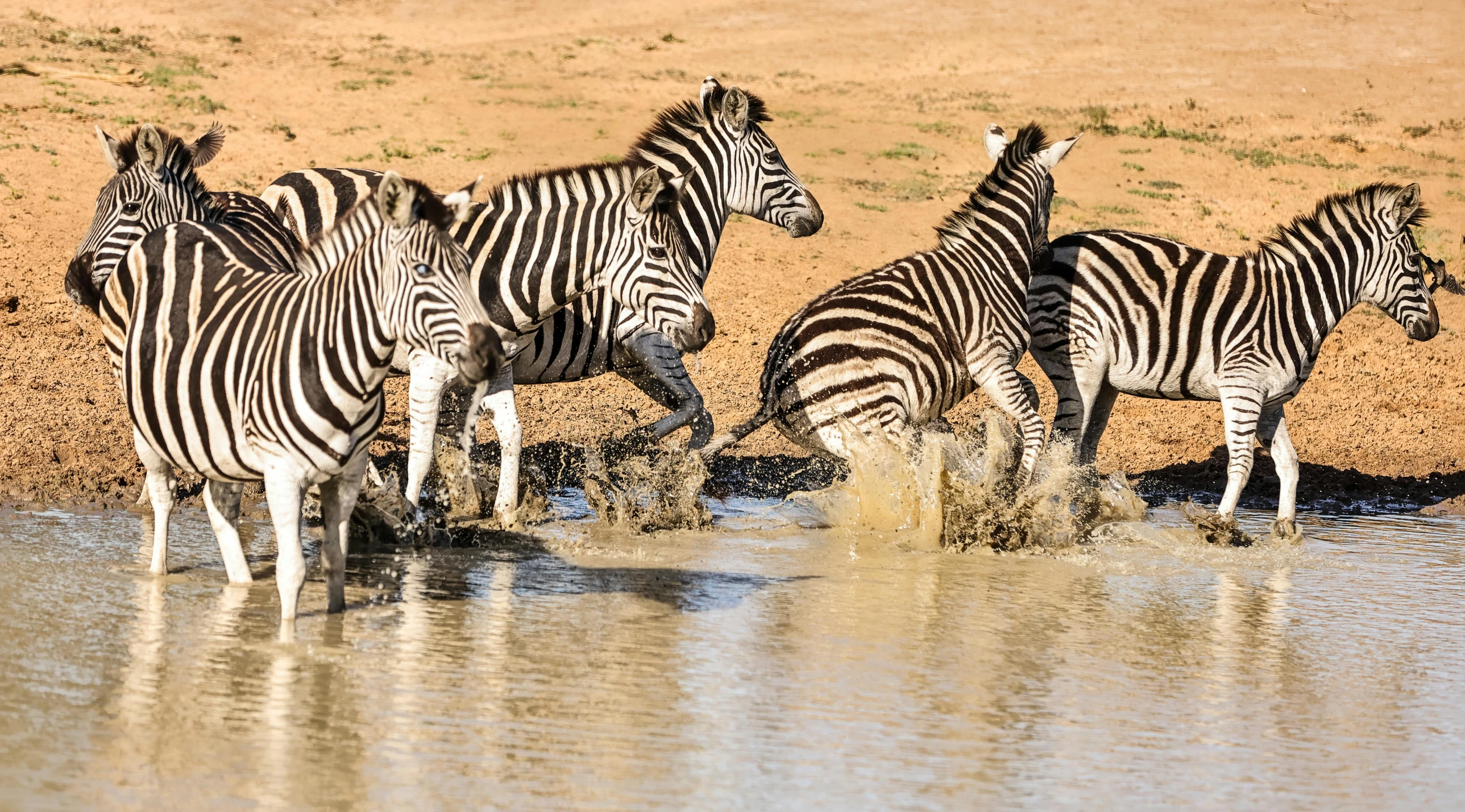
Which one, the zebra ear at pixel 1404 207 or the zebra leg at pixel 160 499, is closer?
the zebra leg at pixel 160 499

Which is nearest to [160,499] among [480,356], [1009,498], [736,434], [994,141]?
[480,356]

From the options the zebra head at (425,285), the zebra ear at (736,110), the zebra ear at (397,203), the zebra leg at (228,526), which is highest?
the zebra ear at (736,110)

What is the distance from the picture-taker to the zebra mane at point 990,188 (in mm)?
10305

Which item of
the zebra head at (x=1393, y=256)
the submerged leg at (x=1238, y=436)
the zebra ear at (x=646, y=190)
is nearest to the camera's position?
the zebra ear at (x=646, y=190)

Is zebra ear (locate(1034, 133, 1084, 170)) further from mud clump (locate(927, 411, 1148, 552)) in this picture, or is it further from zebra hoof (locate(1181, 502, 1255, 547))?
zebra hoof (locate(1181, 502, 1255, 547))

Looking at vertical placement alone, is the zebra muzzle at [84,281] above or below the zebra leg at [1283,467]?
above

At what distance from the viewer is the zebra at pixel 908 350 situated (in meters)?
9.72

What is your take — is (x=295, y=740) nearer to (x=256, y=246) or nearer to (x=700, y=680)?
(x=700, y=680)

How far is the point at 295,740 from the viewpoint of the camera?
5.02m

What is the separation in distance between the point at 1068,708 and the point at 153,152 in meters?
5.96

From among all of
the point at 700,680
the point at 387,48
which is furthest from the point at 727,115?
the point at 387,48

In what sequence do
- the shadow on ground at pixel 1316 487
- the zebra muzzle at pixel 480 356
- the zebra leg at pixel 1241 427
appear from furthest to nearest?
the shadow on ground at pixel 1316 487, the zebra leg at pixel 1241 427, the zebra muzzle at pixel 480 356

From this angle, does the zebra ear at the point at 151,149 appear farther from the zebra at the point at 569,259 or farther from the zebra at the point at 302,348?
the zebra at the point at 302,348

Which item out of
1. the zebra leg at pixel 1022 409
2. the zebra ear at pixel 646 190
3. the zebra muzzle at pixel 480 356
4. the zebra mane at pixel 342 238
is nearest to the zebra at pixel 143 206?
the zebra ear at pixel 646 190
